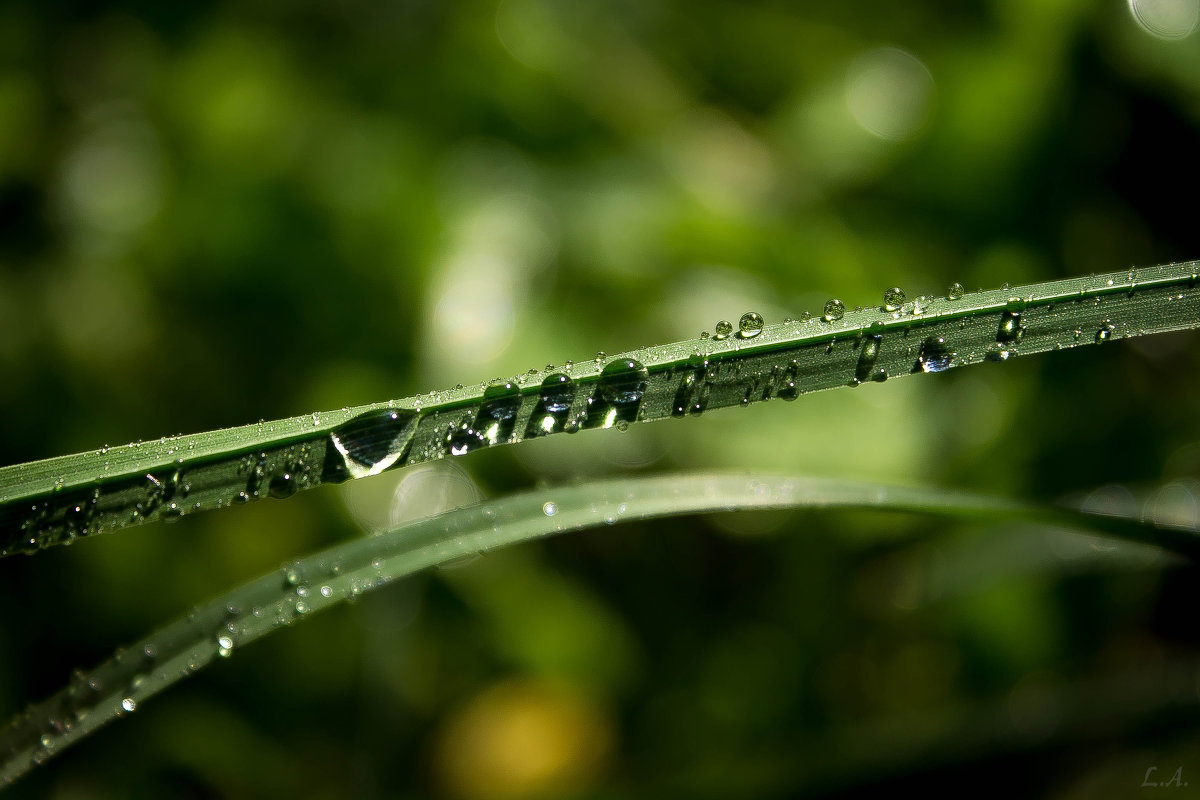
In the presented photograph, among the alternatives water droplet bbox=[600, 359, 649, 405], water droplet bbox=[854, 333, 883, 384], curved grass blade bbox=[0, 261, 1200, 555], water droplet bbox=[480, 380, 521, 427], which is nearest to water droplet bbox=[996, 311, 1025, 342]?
curved grass blade bbox=[0, 261, 1200, 555]

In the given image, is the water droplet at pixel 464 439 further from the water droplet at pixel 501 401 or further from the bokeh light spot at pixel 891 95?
the bokeh light spot at pixel 891 95

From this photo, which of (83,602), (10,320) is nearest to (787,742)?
(83,602)

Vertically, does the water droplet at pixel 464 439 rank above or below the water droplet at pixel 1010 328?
below

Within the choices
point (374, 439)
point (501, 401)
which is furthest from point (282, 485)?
point (501, 401)

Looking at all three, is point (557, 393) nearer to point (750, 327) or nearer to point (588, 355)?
point (750, 327)

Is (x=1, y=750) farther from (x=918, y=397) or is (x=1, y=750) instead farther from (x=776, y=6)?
(x=776, y=6)

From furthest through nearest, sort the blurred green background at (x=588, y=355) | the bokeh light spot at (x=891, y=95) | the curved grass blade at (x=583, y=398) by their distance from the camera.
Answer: the bokeh light spot at (x=891, y=95), the blurred green background at (x=588, y=355), the curved grass blade at (x=583, y=398)

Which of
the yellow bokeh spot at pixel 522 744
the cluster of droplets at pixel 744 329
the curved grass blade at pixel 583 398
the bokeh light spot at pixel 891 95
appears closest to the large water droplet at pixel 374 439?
the curved grass blade at pixel 583 398

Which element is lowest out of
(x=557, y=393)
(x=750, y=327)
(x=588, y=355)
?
(x=557, y=393)

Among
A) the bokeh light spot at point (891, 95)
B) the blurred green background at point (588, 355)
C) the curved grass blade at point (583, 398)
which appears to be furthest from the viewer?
the bokeh light spot at point (891, 95)
